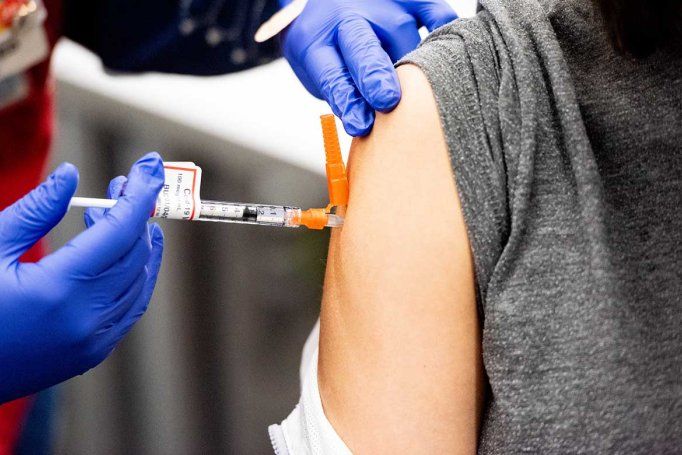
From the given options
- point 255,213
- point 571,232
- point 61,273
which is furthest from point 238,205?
point 571,232

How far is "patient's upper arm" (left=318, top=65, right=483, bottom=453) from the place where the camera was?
2.53 feet

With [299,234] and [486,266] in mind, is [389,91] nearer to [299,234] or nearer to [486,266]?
[486,266]

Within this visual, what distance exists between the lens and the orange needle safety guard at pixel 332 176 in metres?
0.86

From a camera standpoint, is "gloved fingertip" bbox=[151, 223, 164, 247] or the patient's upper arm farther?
"gloved fingertip" bbox=[151, 223, 164, 247]

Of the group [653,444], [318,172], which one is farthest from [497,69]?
[318,172]

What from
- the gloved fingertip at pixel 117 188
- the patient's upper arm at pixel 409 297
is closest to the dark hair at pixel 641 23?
the patient's upper arm at pixel 409 297

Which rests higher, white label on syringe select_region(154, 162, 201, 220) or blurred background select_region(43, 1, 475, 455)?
white label on syringe select_region(154, 162, 201, 220)

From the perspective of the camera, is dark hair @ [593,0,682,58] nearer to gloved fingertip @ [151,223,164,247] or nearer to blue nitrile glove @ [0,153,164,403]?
blue nitrile glove @ [0,153,164,403]

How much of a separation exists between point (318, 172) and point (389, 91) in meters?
1.52

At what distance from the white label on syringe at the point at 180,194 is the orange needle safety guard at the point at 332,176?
0.15m

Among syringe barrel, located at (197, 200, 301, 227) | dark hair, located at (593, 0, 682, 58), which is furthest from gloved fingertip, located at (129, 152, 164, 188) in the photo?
dark hair, located at (593, 0, 682, 58)

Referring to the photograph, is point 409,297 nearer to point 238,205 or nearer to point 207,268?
point 238,205

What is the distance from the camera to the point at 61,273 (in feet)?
2.91

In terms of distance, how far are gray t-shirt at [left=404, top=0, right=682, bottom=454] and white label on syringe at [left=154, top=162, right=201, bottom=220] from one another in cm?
33
